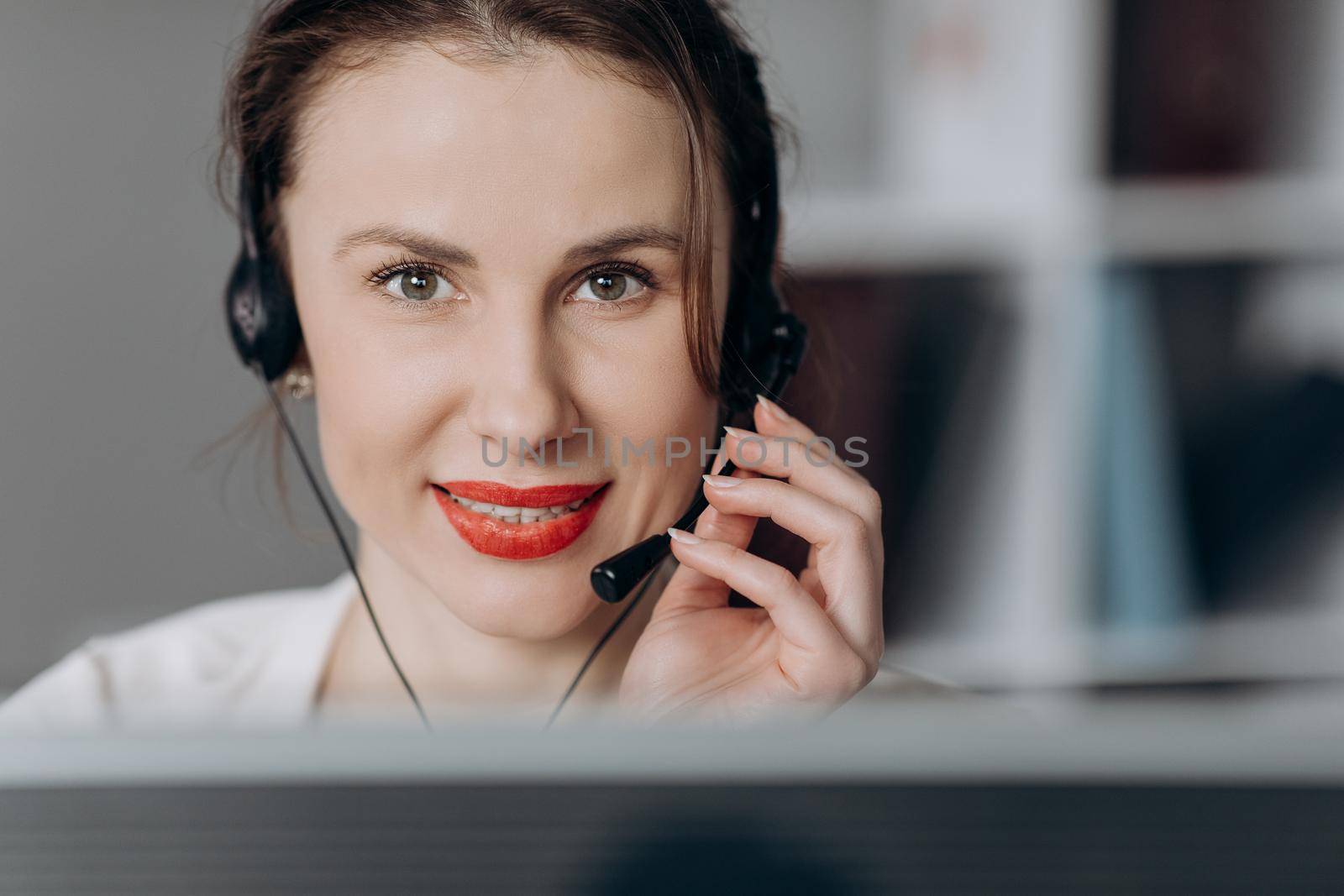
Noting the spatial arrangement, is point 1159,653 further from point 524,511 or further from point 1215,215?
point 524,511

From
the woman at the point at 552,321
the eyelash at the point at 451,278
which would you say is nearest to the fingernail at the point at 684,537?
the woman at the point at 552,321

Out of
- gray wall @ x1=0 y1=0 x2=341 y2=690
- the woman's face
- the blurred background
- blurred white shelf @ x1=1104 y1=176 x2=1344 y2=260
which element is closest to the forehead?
the woman's face

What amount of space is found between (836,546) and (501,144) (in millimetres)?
276

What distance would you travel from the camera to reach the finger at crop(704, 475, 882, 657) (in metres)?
0.59

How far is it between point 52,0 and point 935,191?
97 centimetres

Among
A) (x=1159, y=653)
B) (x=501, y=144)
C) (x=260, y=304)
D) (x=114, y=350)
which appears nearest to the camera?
(x=501, y=144)

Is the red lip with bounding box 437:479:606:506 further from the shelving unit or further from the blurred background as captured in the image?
the shelving unit

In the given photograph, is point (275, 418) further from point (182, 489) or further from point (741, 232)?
point (741, 232)

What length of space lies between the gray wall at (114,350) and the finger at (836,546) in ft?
0.92

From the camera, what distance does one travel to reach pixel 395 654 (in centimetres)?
76

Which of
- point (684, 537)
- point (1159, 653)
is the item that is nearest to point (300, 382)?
point (684, 537)

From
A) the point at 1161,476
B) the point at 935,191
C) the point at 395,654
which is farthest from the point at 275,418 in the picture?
the point at 1161,476

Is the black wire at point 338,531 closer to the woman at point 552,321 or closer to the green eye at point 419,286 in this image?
the woman at point 552,321

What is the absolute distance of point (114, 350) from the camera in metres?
0.83
